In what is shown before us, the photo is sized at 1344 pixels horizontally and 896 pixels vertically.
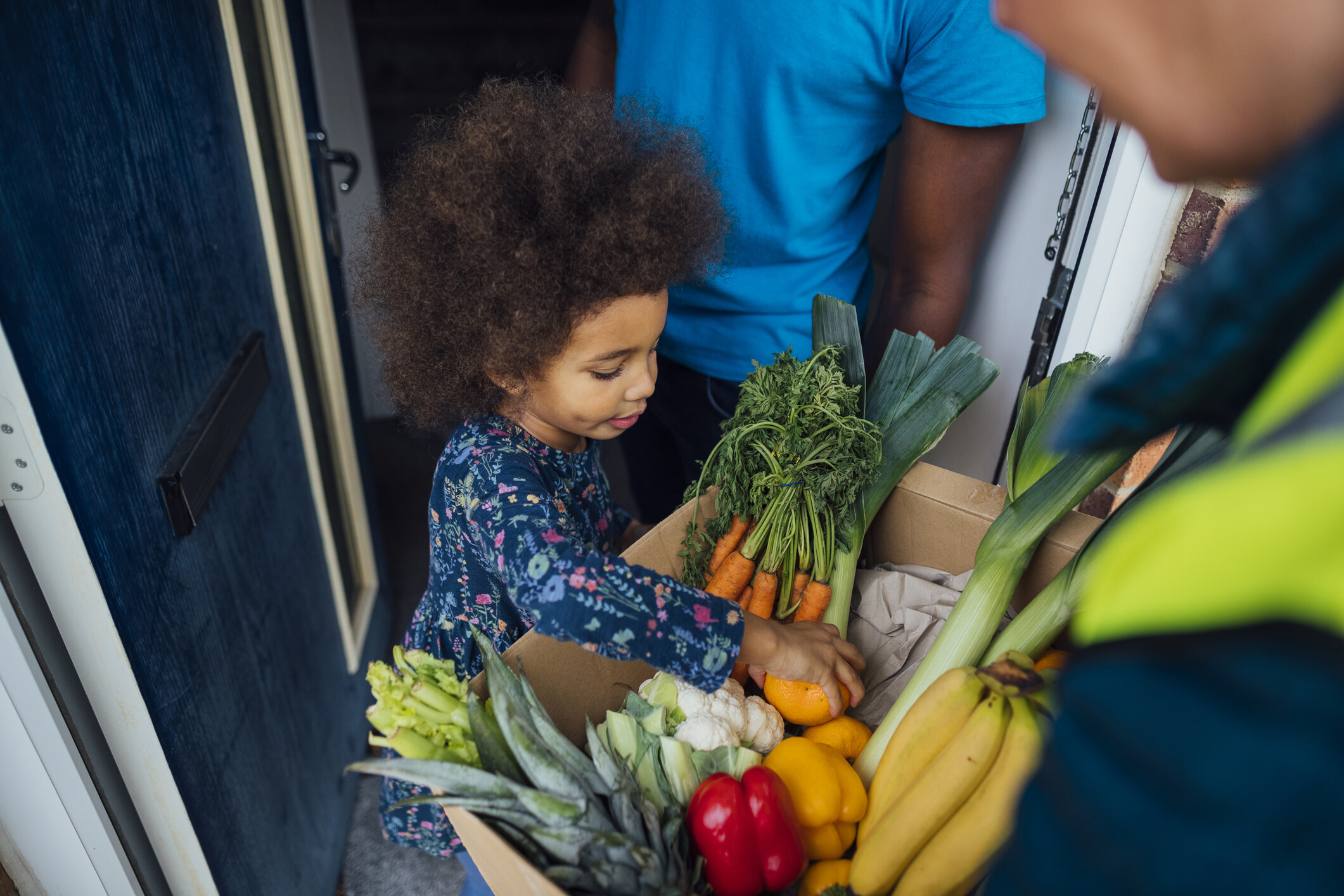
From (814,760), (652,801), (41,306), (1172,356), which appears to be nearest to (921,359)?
(814,760)

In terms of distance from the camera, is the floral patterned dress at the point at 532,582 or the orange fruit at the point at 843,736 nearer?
the floral patterned dress at the point at 532,582

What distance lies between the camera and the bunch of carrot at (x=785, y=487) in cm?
104

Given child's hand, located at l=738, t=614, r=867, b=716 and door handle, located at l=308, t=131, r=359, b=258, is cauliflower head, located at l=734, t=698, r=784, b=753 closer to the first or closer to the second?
child's hand, located at l=738, t=614, r=867, b=716

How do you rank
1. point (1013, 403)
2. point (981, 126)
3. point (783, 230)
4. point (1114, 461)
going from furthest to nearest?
point (1013, 403) → point (783, 230) → point (981, 126) → point (1114, 461)

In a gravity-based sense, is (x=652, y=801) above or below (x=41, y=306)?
below

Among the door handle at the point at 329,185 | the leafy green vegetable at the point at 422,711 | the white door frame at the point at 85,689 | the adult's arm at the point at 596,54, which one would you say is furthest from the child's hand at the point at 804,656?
the door handle at the point at 329,185

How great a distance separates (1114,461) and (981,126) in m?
0.52

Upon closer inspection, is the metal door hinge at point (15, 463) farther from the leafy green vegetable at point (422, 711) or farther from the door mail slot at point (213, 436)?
the leafy green vegetable at point (422, 711)

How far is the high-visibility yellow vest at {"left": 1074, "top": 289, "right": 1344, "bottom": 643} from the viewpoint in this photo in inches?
10.0

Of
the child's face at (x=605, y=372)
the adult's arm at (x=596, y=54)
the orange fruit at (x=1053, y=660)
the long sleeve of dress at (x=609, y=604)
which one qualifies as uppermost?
the adult's arm at (x=596, y=54)

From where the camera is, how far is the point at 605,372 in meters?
1.04

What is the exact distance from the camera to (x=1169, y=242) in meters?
1.18

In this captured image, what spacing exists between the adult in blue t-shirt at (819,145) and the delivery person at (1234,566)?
0.86m

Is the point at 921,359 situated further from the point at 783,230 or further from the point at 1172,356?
the point at 1172,356
